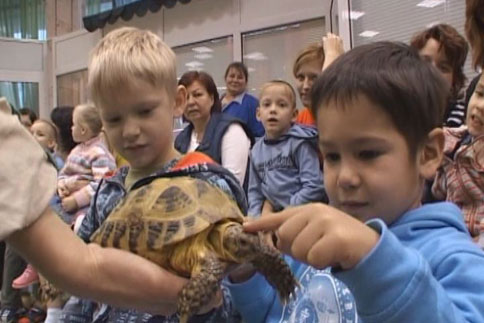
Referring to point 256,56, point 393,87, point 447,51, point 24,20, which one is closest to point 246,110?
point 447,51

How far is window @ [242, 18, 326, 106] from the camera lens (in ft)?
22.1

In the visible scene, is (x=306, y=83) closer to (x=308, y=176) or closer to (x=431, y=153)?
(x=308, y=176)

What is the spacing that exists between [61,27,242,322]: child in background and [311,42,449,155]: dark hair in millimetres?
274

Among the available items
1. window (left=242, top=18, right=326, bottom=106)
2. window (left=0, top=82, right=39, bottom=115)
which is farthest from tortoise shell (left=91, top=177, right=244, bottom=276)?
window (left=0, top=82, right=39, bottom=115)

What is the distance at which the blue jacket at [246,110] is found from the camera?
4.30m

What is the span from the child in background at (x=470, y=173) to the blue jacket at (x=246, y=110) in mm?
2428

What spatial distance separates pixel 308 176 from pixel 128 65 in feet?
6.07

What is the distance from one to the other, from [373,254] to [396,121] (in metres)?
0.34

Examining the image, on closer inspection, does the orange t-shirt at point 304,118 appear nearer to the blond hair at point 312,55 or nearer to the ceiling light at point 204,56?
the blond hair at point 312,55

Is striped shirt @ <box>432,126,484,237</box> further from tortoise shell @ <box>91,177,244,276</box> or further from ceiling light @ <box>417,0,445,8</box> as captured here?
ceiling light @ <box>417,0,445,8</box>

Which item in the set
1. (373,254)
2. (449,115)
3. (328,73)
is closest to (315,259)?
(373,254)

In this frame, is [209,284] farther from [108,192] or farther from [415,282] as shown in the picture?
[108,192]

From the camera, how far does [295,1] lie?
22.5ft

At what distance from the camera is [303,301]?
1118 millimetres
